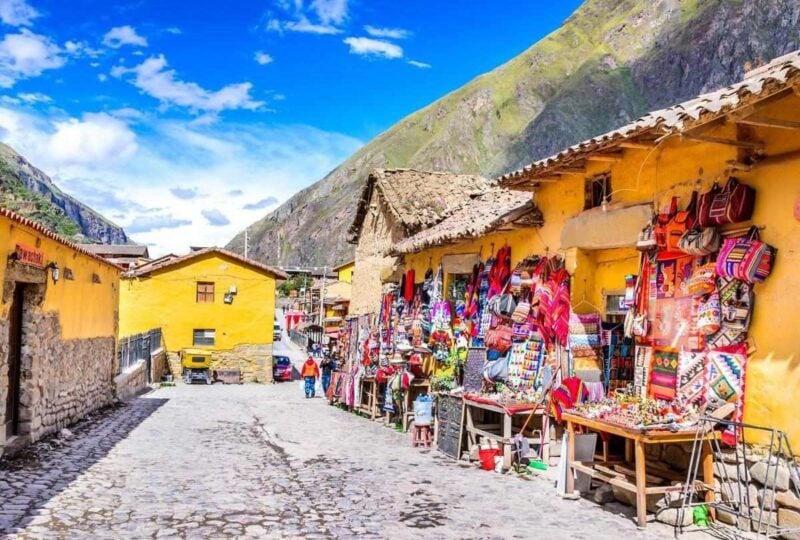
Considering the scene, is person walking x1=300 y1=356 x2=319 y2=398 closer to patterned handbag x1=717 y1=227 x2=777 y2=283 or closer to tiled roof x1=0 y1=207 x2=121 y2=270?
tiled roof x1=0 y1=207 x2=121 y2=270

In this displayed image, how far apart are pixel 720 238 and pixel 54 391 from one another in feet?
34.1

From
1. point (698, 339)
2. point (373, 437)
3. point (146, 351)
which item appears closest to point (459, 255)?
point (373, 437)

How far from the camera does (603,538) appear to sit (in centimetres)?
624

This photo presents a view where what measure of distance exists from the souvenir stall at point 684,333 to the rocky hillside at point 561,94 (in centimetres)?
9163

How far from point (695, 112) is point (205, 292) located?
27157mm

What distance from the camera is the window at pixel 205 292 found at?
30562 mm

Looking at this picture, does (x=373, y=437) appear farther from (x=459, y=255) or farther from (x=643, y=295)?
(x=643, y=295)

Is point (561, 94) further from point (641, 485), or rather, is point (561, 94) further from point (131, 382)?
point (641, 485)

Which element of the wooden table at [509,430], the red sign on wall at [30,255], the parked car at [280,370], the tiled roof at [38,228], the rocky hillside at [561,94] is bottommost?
the parked car at [280,370]

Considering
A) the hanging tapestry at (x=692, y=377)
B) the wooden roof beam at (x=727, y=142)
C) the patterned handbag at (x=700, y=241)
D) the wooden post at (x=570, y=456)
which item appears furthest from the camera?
the wooden post at (x=570, y=456)

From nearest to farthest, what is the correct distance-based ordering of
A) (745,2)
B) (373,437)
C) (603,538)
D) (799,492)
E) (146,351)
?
(799,492), (603,538), (373,437), (146,351), (745,2)

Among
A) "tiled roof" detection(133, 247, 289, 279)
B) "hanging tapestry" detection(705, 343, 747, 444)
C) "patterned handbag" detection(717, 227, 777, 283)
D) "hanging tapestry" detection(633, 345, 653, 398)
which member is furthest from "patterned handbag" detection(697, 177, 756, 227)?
"tiled roof" detection(133, 247, 289, 279)

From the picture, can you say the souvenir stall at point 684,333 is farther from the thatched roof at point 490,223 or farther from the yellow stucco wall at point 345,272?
the yellow stucco wall at point 345,272

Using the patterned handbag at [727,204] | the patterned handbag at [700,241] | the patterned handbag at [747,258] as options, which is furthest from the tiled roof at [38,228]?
the patterned handbag at [747,258]
